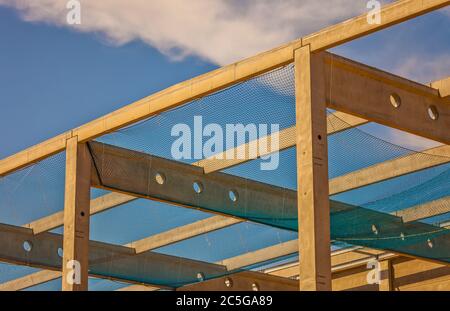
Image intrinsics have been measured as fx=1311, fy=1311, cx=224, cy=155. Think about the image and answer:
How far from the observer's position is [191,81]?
54.2ft

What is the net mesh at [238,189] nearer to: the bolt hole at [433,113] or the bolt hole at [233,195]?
the bolt hole at [233,195]

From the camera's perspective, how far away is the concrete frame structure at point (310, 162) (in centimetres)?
1461

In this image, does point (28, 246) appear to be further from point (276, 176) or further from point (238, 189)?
point (276, 176)

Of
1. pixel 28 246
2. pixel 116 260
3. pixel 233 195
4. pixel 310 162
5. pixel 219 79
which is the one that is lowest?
pixel 310 162

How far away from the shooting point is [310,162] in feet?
48.1

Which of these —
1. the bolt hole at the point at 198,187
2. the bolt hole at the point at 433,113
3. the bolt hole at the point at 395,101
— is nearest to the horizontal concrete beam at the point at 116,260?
the bolt hole at the point at 198,187

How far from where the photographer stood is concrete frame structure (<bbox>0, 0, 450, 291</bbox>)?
47.9 ft

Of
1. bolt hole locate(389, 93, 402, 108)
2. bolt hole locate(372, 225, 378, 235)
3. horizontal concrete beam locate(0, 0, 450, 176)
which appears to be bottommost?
bolt hole locate(372, 225, 378, 235)

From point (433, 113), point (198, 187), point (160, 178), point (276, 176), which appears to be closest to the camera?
point (433, 113)

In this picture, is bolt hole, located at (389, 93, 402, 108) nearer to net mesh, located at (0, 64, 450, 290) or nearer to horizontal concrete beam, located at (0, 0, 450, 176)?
net mesh, located at (0, 64, 450, 290)

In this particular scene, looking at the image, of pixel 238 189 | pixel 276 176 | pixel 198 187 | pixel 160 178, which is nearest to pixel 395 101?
pixel 276 176

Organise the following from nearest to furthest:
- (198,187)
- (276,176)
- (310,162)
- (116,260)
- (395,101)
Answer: (310,162)
(395,101)
(276,176)
(198,187)
(116,260)

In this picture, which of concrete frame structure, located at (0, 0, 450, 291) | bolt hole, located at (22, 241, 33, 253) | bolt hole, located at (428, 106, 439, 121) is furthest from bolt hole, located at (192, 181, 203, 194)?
bolt hole, located at (22, 241, 33, 253)

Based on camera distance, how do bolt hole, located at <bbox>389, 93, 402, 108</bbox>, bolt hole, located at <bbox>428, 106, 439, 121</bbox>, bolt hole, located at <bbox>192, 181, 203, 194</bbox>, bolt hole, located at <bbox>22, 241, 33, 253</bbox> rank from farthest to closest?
bolt hole, located at <bbox>22, 241, 33, 253</bbox>, bolt hole, located at <bbox>192, 181, 203, 194</bbox>, bolt hole, located at <bbox>428, 106, 439, 121</bbox>, bolt hole, located at <bbox>389, 93, 402, 108</bbox>
